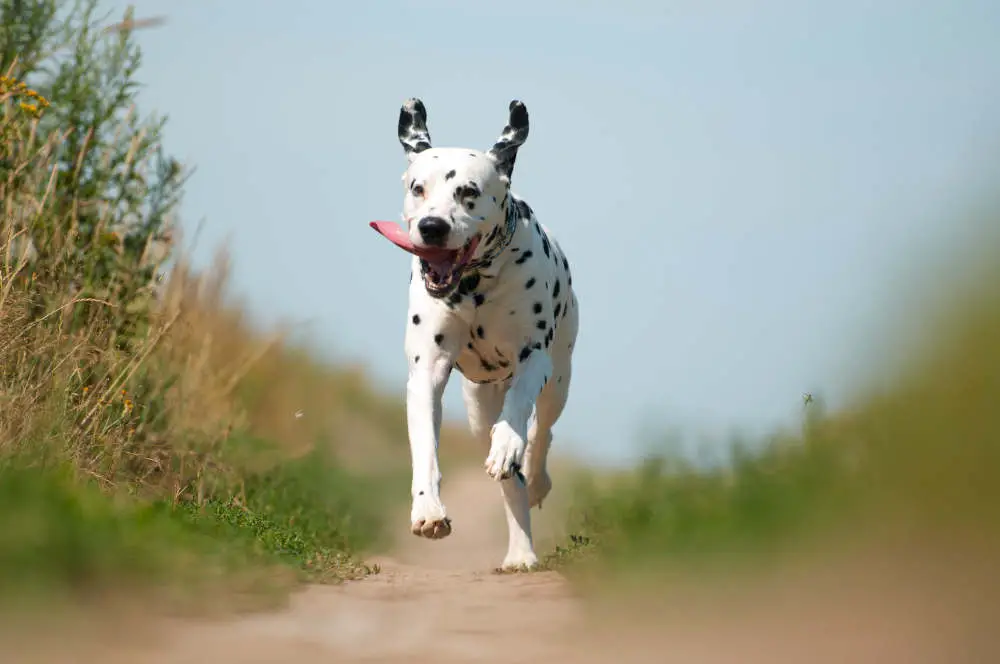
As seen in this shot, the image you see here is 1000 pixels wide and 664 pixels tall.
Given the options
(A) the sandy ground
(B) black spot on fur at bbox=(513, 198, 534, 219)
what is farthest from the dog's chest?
(A) the sandy ground

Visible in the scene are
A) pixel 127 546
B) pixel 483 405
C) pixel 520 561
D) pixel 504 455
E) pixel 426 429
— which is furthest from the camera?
pixel 483 405

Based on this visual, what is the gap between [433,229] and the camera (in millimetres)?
6051

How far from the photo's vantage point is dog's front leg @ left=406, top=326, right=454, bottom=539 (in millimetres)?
5906

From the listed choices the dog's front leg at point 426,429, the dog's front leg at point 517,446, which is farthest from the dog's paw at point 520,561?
the dog's front leg at point 426,429

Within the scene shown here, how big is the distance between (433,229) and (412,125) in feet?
3.63

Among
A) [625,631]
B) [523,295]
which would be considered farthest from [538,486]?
[625,631]

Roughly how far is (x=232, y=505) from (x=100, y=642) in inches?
148

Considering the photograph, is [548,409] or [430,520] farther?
[548,409]

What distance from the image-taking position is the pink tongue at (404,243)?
623cm

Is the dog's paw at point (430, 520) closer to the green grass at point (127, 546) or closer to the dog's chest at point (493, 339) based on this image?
the green grass at point (127, 546)

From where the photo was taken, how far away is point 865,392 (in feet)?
18.6

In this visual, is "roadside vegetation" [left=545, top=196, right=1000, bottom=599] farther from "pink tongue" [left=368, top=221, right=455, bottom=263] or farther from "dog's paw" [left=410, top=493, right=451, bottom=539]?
"pink tongue" [left=368, top=221, right=455, bottom=263]

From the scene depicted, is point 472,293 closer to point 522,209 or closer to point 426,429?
point 522,209

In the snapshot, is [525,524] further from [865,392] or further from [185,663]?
[185,663]
